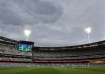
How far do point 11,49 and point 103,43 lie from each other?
149 feet

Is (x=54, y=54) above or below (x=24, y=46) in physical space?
below

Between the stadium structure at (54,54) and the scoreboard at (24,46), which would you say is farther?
the stadium structure at (54,54)

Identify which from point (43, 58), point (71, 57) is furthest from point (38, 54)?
point (71, 57)

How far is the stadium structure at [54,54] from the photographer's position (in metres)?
81.8

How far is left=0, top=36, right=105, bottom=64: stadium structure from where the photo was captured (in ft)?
268

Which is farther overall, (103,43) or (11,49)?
(11,49)

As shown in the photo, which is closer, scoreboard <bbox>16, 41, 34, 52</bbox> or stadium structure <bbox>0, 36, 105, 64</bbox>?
scoreboard <bbox>16, 41, 34, 52</bbox>

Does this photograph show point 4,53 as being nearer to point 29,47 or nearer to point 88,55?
point 29,47

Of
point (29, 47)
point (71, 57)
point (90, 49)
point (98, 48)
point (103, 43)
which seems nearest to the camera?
point (29, 47)

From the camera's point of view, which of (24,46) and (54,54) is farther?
(54,54)

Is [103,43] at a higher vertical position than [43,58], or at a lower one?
higher

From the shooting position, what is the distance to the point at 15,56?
298 feet

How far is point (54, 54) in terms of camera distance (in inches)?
4200

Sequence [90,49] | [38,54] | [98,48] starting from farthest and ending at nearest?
[38,54]
[90,49]
[98,48]
